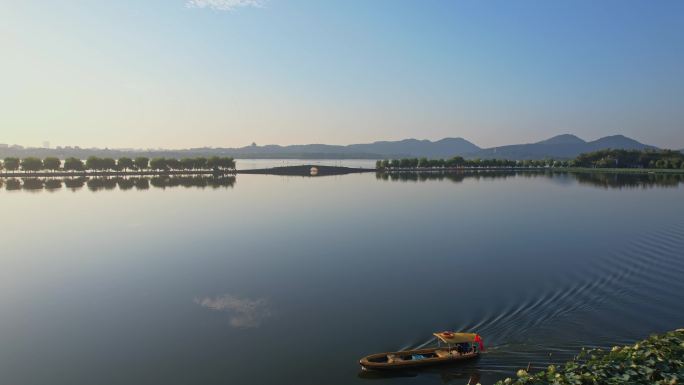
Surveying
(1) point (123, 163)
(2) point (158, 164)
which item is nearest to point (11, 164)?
(1) point (123, 163)

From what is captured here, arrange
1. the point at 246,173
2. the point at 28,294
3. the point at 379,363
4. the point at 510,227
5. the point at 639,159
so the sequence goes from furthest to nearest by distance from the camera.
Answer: the point at 639,159 < the point at 246,173 < the point at 510,227 < the point at 28,294 < the point at 379,363

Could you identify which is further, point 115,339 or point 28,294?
point 28,294

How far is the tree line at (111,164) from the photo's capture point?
4993 inches

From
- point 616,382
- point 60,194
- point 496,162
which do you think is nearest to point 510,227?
point 616,382

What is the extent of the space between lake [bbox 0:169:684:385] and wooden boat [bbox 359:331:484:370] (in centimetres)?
39

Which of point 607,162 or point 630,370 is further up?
point 607,162

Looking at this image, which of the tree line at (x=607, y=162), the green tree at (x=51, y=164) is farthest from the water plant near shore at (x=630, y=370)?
the tree line at (x=607, y=162)

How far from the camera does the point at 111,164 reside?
13788cm

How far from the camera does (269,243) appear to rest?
37562 millimetres

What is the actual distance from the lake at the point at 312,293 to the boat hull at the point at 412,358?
35cm

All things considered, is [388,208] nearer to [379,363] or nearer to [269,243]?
[269,243]

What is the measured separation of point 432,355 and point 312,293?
9.43 meters

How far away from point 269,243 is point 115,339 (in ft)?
62.6

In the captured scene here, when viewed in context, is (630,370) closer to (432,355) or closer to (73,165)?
(432,355)
